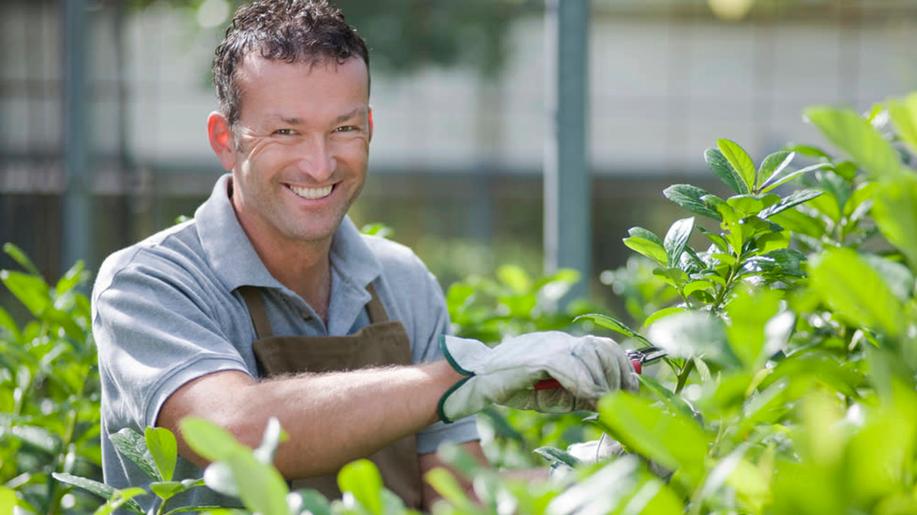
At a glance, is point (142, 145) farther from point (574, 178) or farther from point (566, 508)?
point (566, 508)

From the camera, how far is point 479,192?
4828mm

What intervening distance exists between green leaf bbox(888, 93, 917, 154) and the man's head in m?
1.26

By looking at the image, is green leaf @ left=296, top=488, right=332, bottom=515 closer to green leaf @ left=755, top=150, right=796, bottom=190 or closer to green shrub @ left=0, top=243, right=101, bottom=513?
green leaf @ left=755, top=150, right=796, bottom=190

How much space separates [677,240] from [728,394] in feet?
1.89

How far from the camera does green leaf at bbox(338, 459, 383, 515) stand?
75cm

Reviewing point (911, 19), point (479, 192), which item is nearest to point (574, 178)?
point (479, 192)

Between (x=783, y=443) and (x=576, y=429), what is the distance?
114cm

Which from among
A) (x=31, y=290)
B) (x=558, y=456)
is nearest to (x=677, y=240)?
(x=558, y=456)

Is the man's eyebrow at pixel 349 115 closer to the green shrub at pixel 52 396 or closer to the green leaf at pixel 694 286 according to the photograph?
the green shrub at pixel 52 396

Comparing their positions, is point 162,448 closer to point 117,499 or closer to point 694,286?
point 117,499

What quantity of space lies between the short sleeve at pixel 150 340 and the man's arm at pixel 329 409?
6 cm

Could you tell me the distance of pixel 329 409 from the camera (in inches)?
58.3

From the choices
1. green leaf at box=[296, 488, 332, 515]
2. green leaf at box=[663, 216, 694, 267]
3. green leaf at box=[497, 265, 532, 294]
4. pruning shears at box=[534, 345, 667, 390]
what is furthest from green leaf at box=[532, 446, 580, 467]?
green leaf at box=[497, 265, 532, 294]

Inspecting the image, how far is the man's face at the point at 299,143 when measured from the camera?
1.90 m
